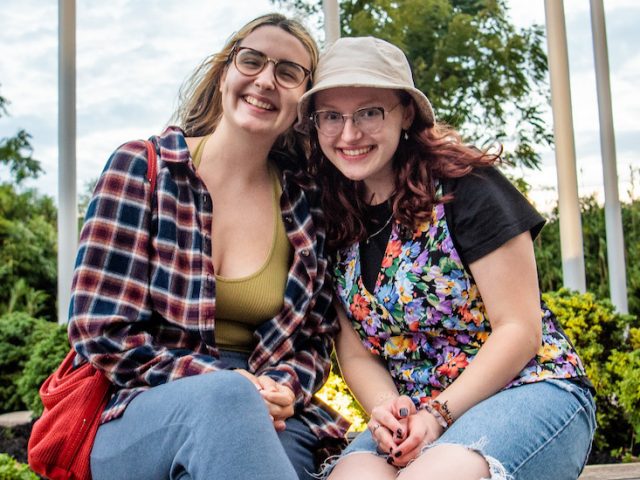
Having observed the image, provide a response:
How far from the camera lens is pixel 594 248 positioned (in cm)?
809

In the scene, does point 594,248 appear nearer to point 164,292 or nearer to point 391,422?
point 391,422

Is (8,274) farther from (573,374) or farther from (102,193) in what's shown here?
(573,374)

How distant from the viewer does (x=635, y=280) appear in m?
7.56

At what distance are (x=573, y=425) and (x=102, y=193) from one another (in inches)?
54.5

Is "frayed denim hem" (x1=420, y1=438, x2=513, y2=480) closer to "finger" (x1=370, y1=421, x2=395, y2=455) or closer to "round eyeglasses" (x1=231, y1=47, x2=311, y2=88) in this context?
"finger" (x1=370, y1=421, x2=395, y2=455)

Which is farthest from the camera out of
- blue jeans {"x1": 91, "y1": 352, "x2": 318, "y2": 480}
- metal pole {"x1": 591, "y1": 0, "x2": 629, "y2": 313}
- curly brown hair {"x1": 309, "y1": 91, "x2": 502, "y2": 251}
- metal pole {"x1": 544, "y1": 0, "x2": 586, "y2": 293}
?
metal pole {"x1": 591, "y1": 0, "x2": 629, "y2": 313}

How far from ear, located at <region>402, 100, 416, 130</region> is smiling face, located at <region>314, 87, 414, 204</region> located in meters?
0.02

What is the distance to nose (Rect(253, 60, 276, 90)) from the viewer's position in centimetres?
215

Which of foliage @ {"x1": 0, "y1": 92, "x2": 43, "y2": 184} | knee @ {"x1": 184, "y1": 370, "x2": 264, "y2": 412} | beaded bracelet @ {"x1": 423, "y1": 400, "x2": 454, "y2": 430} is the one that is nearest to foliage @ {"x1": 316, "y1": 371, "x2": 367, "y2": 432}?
beaded bracelet @ {"x1": 423, "y1": 400, "x2": 454, "y2": 430}

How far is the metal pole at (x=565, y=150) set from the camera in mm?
5188

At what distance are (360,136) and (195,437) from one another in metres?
0.94

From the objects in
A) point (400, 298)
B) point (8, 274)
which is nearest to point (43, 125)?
point (8, 274)

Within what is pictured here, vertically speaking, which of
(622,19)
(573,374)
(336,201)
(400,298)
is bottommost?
(573,374)

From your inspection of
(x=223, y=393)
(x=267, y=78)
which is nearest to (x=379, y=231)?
(x=267, y=78)
